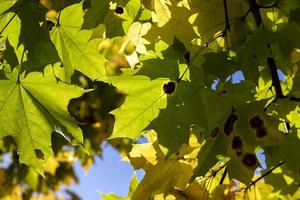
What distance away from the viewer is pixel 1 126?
4.94 ft

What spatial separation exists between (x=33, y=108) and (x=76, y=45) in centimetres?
23

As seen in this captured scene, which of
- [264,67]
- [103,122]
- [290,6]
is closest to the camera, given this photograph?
[290,6]

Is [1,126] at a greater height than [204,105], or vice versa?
[204,105]

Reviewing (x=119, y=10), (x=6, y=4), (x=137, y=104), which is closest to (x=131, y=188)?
(x=137, y=104)

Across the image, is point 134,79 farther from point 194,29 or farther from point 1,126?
point 1,126

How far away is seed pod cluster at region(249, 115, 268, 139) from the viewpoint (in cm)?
132

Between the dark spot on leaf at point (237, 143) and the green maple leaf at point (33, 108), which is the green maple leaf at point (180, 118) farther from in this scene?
the green maple leaf at point (33, 108)

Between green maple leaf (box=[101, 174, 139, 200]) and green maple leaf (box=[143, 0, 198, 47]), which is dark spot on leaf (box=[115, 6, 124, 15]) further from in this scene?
green maple leaf (box=[101, 174, 139, 200])

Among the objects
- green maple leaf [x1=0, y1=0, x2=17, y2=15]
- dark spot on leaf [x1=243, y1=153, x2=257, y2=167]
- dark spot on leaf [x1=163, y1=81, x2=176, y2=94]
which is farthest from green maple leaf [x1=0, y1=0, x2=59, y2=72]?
dark spot on leaf [x1=243, y1=153, x2=257, y2=167]

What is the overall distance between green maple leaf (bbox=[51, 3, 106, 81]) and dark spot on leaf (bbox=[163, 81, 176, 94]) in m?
0.20

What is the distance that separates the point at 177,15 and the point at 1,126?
60 centimetres

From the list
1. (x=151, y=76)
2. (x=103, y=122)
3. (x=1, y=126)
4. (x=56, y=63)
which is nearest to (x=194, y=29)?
(x=151, y=76)

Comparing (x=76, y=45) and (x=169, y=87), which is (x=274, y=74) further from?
(x=76, y=45)

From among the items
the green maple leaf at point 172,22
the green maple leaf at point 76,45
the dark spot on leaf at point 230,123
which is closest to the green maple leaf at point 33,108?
the green maple leaf at point 76,45
